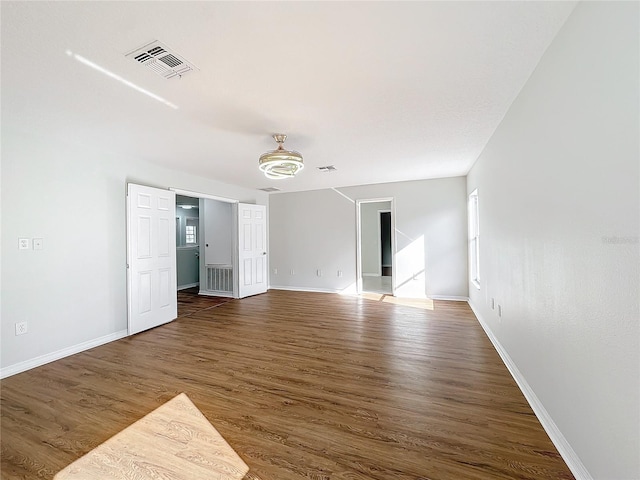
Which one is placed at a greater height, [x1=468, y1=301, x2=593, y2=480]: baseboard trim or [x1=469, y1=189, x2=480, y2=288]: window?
[x1=469, y1=189, x2=480, y2=288]: window

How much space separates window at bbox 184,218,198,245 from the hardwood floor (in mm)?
4484

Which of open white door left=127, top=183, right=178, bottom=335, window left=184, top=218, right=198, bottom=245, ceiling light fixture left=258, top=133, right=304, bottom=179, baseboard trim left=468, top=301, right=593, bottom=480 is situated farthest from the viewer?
window left=184, top=218, right=198, bottom=245

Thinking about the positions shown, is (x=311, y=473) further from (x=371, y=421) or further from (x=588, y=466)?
(x=588, y=466)

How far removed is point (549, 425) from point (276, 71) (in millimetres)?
2919

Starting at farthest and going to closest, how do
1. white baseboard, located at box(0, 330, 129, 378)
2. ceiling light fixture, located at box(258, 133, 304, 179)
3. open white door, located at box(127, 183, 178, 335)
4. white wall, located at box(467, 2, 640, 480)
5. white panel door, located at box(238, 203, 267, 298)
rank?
white panel door, located at box(238, 203, 267, 298) < open white door, located at box(127, 183, 178, 335) < ceiling light fixture, located at box(258, 133, 304, 179) < white baseboard, located at box(0, 330, 129, 378) < white wall, located at box(467, 2, 640, 480)

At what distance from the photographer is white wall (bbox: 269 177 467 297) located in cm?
548

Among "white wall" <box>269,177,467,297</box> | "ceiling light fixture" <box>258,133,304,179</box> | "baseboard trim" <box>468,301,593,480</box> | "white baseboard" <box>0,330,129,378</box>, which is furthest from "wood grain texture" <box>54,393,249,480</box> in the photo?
"white wall" <box>269,177,467,297</box>

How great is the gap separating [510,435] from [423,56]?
96.9 inches

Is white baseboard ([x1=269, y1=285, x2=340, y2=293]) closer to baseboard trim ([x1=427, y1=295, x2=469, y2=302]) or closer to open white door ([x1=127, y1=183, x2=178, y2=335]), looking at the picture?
baseboard trim ([x1=427, y1=295, x2=469, y2=302])

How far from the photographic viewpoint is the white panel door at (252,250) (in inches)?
234

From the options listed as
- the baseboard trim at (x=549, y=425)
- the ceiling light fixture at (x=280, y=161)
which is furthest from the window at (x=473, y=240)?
the ceiling light fixture at (x=280, y=161)

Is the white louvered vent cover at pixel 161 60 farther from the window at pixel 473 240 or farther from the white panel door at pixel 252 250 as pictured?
the window at pixel 473 240

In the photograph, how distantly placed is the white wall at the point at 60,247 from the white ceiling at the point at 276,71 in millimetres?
286

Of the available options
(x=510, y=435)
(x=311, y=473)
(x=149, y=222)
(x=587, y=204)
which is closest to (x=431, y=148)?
(x=587, y=204)
